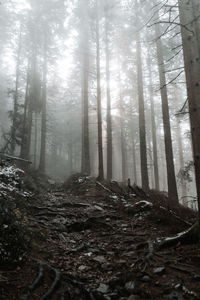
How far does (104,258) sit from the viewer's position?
4.87 meters

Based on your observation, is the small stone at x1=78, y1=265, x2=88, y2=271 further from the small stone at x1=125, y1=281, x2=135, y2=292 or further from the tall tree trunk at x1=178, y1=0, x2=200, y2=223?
the tall tree trunk at x1=178, y1=0, x2=200, y2=223

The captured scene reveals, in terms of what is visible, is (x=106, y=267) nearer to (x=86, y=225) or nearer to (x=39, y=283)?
(x=39, y=283)

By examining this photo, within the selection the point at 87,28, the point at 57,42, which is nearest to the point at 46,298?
the point at 87,28

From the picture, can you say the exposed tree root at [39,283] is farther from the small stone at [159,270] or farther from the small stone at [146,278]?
the small stone at [159,270]

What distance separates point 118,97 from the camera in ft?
72.8

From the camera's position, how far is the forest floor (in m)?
3.36

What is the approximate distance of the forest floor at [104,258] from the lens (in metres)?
3.36

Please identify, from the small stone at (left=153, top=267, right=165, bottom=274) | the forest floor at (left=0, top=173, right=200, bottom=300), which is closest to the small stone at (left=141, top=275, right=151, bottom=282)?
the forest floor at (left=0, top=173, right=200, bottom=300)

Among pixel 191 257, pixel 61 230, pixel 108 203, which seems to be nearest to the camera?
pixel 191 257

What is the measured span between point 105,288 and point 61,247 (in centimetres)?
207

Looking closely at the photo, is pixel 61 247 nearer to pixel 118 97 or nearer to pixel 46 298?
pixel 46 298

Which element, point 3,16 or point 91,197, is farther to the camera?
point 3,16

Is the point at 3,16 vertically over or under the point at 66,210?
over

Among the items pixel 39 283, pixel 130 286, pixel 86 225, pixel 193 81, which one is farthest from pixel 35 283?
pixel 193 81
